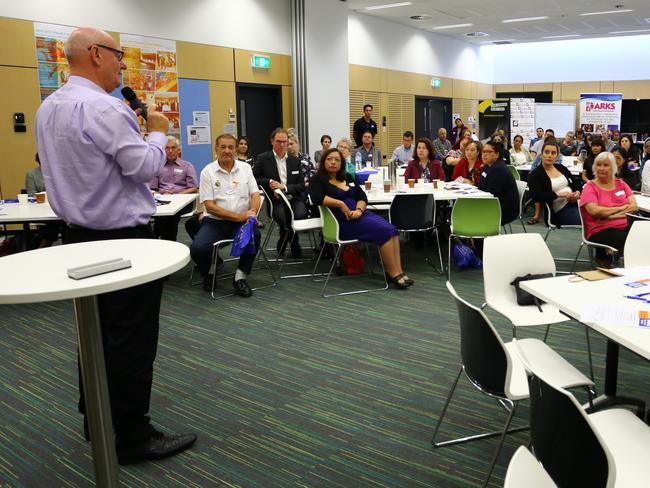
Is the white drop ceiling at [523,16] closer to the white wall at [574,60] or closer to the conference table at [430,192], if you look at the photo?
the white wall at [574,60]

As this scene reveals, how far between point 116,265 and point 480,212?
14.5 ft

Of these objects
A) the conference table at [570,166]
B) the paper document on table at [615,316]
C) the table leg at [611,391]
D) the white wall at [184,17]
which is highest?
the white wall at [184,17]

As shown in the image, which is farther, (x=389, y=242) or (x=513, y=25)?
(x=513, y=25)

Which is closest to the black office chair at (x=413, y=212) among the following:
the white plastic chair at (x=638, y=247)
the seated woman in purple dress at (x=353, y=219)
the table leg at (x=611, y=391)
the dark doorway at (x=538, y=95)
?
the seated woman in purple dress at (x=353, y=219)

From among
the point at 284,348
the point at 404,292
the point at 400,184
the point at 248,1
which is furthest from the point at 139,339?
the point at 248,1

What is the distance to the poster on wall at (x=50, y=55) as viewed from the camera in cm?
752

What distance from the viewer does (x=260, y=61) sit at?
10.6m

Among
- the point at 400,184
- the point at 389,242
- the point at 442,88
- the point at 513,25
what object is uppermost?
the point at 513,25

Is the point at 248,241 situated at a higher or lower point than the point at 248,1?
lower

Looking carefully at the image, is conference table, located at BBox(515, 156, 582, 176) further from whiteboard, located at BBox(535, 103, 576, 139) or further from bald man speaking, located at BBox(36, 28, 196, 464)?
bald man speaking, located at BBox(36, 28, 196, 464)

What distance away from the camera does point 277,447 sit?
2732 mm

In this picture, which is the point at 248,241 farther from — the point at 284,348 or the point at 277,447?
the point at 277,447

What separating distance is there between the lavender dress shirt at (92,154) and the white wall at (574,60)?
19.3 metres

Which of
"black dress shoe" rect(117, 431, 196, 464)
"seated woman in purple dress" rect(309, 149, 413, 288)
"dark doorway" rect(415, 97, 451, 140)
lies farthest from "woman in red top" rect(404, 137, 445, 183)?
"dark doorway" rect(415, 97, 451, 140)
